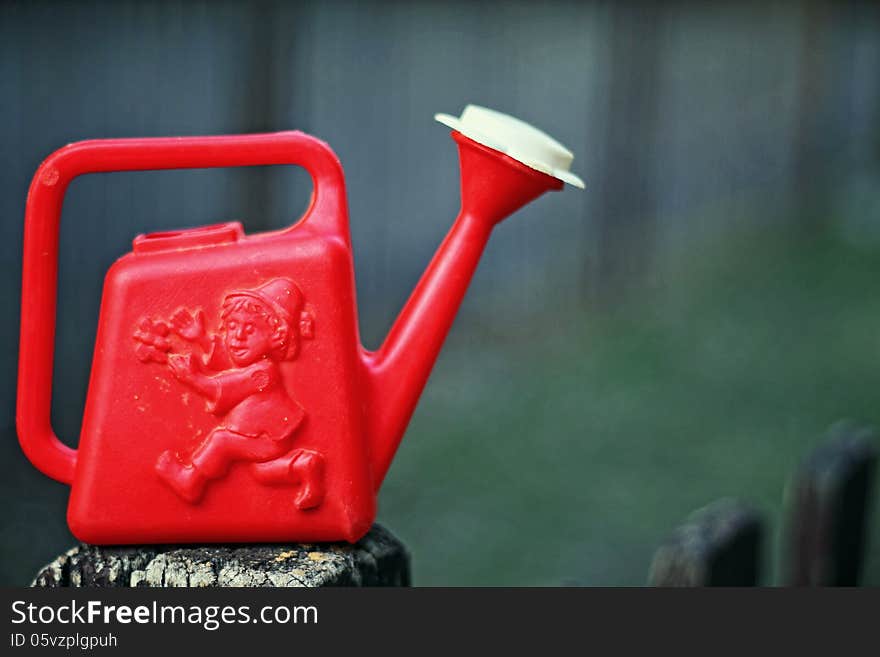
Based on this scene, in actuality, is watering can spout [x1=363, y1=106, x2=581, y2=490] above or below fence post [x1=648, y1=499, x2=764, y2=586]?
above

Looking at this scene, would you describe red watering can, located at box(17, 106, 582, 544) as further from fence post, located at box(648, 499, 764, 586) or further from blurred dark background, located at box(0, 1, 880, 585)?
blurred dark background, located at box(0, 1, 880, 585)

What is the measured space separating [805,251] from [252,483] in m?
3.18

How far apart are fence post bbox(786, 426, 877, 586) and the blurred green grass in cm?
29

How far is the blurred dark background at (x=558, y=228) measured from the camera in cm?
188

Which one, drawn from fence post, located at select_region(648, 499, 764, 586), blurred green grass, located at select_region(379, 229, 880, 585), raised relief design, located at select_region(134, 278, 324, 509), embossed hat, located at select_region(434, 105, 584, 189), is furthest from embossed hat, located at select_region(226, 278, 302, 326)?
blurred green grass, located at select_region(379, 229, 880, 585)

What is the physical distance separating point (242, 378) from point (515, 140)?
0.30 meters

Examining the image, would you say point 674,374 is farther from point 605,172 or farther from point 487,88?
point 487,88

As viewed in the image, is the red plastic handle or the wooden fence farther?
the wooden fence

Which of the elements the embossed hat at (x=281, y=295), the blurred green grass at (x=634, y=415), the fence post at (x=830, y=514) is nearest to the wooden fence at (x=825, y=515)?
the fence post at (x=830, y=514)

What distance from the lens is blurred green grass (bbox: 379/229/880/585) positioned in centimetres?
215

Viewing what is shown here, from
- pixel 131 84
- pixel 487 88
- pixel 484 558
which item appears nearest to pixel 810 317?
pixel 487 88

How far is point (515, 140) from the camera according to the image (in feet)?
2.72

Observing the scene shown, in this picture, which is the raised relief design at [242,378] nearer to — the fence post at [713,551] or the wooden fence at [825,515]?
the fence post at [713,551]

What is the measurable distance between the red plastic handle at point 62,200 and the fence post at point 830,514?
89 centimetres
